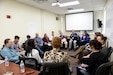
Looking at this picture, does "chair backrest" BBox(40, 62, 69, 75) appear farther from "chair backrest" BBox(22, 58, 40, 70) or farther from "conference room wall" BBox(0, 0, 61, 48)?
"conference room wall" BBox(0, 0, 61, 48)

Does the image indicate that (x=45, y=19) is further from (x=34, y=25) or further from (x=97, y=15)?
(x=97, y=15)

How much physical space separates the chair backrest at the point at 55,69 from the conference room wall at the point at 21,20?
13.0 feet

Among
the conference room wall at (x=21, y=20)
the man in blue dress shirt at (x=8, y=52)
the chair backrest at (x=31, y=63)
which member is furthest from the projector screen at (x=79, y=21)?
the chair backrest at (x=31, y=63)

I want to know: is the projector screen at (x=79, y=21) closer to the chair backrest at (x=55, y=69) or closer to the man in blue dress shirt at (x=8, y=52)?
the man in blue dress shirt at (x=8, y=52)

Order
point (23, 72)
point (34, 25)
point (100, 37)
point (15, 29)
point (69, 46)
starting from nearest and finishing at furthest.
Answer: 1. point (23, 72)
2. point (100, 37)
3. point (15, 29)
4. point (34, 25)
5. point (69, 46)

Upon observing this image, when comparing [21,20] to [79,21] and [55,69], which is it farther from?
[55,69]

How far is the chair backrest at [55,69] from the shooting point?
1.61 meters

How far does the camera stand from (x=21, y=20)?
614cm

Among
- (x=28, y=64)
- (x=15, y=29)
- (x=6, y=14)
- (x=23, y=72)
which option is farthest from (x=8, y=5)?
(x=23, y=72)

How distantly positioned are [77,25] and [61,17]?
169 centimetres

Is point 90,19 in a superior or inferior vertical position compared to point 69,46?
superior

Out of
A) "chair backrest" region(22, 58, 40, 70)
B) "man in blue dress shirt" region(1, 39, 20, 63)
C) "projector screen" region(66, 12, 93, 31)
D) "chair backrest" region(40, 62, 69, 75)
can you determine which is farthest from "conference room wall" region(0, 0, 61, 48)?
"chair backrest" region(40, 62, 69, 75)

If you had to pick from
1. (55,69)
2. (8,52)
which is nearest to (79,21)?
(8,52)

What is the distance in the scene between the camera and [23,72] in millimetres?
1924
